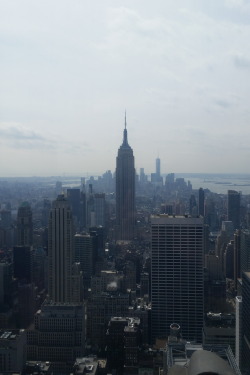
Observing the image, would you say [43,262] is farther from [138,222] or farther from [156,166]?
[138,222]

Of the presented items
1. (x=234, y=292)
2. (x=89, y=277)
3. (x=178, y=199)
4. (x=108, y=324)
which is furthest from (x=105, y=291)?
(x=178, y=199)

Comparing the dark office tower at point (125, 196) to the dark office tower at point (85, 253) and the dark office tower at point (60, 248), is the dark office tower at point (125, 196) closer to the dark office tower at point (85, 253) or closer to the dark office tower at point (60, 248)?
the dark office tower at point (85, 253)

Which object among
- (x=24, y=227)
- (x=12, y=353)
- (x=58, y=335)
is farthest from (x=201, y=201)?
(x=12, y=353)

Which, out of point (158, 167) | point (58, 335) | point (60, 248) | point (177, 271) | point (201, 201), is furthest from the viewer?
point (201, 201)

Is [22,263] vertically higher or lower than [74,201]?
lower

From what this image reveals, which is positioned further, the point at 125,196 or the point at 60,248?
the point at 125,196

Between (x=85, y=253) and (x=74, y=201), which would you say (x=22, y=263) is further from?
(x=74, y=201)

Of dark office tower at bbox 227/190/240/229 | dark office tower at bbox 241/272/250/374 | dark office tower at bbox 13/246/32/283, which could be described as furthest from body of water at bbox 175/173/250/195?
→ dark office tower at bbox 13/246/32/283
